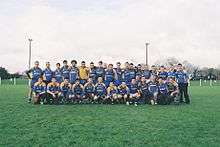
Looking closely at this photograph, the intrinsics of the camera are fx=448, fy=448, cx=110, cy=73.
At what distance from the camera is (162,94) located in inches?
687

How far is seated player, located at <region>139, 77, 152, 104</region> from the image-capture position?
1748 centimetres

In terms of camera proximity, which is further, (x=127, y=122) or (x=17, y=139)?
(x=127, y=122)

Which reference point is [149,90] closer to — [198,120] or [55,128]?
[198,120]

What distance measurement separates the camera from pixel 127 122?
10.6 meters

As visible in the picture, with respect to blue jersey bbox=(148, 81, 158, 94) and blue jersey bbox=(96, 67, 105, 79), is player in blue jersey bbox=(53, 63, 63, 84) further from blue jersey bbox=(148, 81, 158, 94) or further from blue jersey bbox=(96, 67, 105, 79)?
blue jersey bbox=(148, 81, 158, 94)

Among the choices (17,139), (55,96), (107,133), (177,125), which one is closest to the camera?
(17,139)

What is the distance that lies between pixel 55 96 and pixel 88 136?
879cm

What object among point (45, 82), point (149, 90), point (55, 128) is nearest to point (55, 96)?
point (45, 82)

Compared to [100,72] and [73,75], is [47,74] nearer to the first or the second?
[73,75]

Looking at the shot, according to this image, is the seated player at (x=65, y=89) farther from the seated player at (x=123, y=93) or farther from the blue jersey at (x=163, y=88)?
the blue jersey at (x=163, y=88)

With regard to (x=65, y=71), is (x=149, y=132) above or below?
below

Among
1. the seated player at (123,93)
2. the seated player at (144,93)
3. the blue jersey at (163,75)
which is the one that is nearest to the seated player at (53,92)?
the seated player at (123,93)

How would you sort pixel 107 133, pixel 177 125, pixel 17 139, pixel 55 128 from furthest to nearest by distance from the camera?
pixel 177 125 < pixel 55 128 < pixel 107 133 < pixel 17 139

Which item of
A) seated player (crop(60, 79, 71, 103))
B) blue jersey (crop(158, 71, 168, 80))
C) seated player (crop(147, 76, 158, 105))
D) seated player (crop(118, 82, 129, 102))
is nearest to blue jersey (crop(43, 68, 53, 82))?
seated player (crop(60, 79, 71, 103))
